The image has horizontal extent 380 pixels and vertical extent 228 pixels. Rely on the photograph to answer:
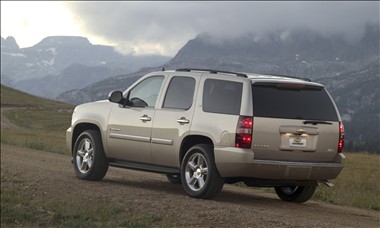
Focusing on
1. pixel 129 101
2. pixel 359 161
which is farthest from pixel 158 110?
pixel 359 161

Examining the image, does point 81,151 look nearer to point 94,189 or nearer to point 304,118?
point 94,189

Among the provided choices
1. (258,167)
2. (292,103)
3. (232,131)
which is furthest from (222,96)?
(258,167)

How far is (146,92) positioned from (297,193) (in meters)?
3.22

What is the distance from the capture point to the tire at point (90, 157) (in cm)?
1118


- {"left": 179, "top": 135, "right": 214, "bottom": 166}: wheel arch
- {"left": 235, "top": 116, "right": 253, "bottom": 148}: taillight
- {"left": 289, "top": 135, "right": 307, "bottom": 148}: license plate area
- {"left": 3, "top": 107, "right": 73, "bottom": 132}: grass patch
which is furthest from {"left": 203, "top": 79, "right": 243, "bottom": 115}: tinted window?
{"left": 3, "top": 107, "right": 73, "bottom": 132}: grass patch

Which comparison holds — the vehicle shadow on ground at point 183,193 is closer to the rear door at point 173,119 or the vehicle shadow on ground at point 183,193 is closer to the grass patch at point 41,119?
the rear door at point 173,119

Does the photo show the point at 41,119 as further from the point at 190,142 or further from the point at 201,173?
the point at 201,173

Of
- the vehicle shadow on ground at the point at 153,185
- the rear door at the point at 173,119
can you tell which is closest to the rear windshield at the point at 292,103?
the rear door at the point at 173,119

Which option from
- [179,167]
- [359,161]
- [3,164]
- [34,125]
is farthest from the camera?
[34,125]

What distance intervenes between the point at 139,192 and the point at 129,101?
5.55ft

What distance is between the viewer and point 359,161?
27.5m

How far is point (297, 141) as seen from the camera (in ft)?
29.5

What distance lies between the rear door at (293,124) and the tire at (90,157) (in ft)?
11.7

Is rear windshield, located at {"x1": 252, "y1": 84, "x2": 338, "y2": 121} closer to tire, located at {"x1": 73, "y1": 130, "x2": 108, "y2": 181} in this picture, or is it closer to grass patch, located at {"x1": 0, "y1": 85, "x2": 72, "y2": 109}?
tire, located at {"x1": 73, "y1": 130, "x2": 108, "y2": 181}
